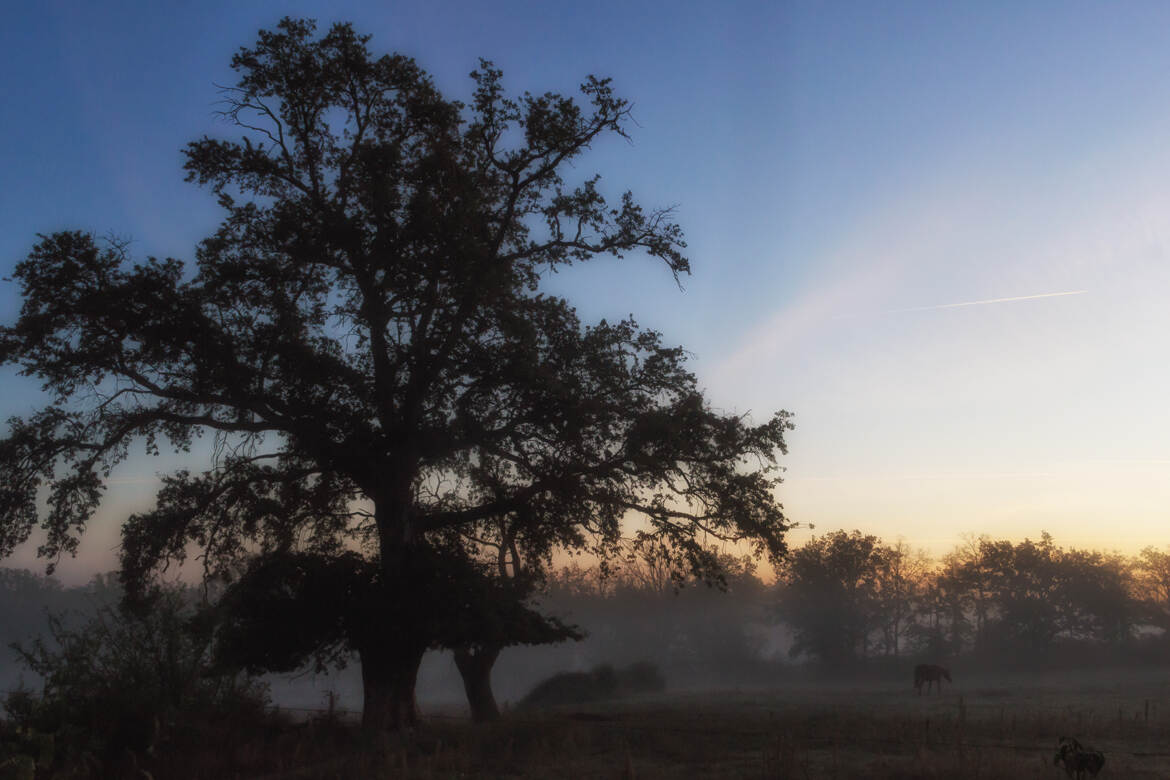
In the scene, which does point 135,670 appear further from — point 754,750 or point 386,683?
point 754,750

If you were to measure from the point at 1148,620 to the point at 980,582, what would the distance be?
12.2m

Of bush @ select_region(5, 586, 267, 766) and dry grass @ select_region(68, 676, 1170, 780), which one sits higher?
bush @ select_region(5, 586, 267, 766)

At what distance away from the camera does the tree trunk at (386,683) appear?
2022cm

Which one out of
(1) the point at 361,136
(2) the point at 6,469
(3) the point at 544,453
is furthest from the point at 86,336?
(3) the point at 544,453

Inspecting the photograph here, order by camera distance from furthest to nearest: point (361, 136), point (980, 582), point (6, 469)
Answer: point (980, 582) < point (361, 136) < point (6, 469)

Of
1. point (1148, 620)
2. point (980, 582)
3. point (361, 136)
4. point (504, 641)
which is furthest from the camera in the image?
point (980, 582)

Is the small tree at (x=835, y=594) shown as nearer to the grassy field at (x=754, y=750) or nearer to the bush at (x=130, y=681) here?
the grassy field at (x=754, y=750)

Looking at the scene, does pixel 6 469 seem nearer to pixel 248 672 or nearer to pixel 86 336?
pixel 86 336

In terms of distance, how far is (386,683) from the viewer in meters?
20.6

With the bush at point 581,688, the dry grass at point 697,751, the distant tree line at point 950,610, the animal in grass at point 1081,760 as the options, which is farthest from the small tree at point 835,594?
the animal in grass at point 1081,760

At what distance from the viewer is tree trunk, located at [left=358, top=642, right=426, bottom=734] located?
20.2 metres

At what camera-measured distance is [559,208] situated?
881 inches

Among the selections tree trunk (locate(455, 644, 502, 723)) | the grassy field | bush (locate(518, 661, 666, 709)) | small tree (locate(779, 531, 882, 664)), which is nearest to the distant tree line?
small tree (locate(779, 531, 882, 664))

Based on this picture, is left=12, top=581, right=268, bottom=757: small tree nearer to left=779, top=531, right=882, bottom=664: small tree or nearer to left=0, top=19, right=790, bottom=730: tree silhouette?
left=0, top=19, right=790, bottom=730: tree silhouette
